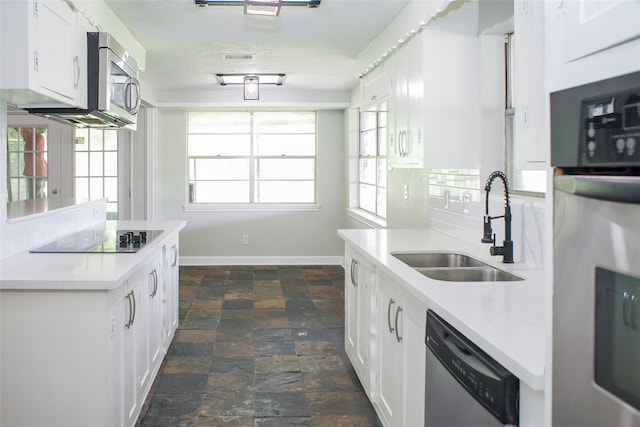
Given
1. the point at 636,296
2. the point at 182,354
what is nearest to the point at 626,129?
the point at 636,296

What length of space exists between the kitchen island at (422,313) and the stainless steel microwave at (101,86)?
62.9 inches

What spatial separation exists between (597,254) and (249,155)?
699cm

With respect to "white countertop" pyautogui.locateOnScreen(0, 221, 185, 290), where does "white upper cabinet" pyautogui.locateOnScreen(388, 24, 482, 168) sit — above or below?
above

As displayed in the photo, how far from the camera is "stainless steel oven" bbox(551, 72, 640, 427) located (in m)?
0.83

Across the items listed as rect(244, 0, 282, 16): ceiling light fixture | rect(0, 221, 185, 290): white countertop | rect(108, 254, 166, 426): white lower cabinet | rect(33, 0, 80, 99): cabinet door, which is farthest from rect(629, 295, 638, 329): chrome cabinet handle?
rect(244, 0, 282, 16): ceiling light fixture

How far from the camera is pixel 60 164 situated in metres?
6.68

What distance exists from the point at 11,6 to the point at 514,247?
2.44m

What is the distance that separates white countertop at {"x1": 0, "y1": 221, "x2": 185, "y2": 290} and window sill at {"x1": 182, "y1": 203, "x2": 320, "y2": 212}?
14.9 feet

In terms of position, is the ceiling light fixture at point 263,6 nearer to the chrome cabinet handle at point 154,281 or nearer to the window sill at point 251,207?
the chrome cabinet handle at point 154,281

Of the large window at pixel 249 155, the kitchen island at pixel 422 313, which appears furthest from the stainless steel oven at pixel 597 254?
the large window at pixel 249 155

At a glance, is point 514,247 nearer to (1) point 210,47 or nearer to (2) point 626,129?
(2) point 626,129

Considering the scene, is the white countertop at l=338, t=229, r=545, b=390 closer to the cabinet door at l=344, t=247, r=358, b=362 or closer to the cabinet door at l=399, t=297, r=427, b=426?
the cabinet door at l=399, t=297, r=427, b=426

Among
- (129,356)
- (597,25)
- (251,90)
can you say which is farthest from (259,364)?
(597,25)

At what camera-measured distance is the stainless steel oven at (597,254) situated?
2.71ft
